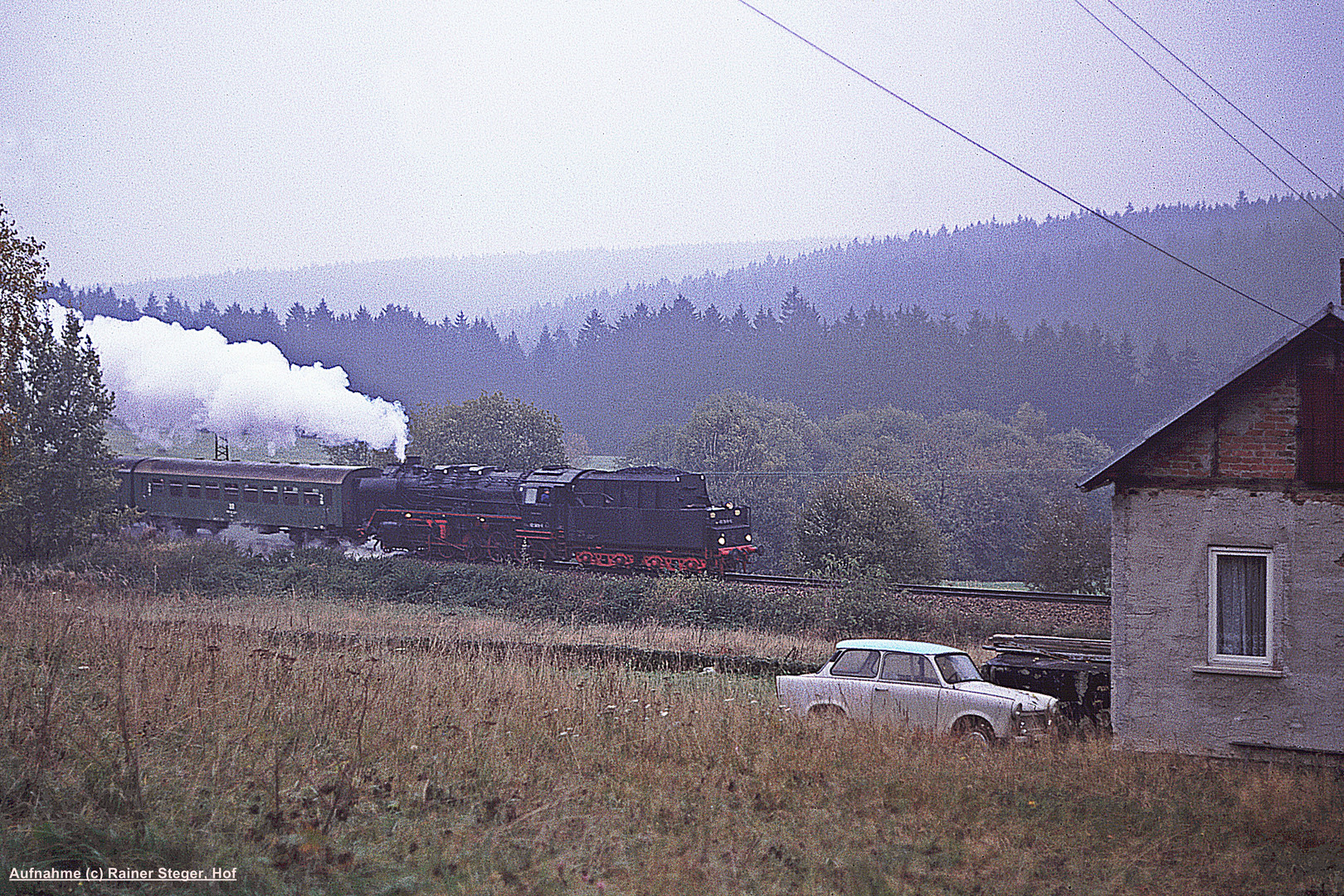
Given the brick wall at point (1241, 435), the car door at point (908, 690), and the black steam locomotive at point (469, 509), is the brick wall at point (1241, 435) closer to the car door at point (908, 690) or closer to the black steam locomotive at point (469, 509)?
the car door at point (908, 690)

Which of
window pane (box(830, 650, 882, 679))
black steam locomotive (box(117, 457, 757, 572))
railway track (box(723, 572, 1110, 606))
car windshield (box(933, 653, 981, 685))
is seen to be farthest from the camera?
black steam locomotive (box(117, 457, 757, 572))

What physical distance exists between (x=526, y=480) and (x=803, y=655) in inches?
543

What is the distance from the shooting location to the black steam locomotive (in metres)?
28.4

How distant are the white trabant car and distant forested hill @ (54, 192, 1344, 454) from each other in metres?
95.2

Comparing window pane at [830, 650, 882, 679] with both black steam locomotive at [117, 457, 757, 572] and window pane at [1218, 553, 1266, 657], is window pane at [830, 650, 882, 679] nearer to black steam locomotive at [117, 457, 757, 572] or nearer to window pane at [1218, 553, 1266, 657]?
window pane at [1218, 553, 1266, 657]

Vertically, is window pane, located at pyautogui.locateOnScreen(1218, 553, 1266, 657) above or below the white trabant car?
above

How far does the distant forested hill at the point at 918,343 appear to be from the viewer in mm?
115188

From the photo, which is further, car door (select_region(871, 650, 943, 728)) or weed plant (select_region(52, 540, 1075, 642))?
weed plant (select_region(52, 540, 1075, 642))

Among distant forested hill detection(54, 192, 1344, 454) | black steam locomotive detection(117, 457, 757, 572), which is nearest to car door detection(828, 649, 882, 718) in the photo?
black steam locomotive detection(117, 457, 757, 572)

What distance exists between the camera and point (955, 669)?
11852 millimetres

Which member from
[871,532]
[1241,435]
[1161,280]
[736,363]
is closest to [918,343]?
[736,363]

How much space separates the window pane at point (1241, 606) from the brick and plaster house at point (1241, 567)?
0.01m

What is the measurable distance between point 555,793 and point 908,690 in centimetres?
575

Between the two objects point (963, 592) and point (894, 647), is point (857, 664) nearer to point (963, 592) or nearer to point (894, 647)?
point (894, 647)
